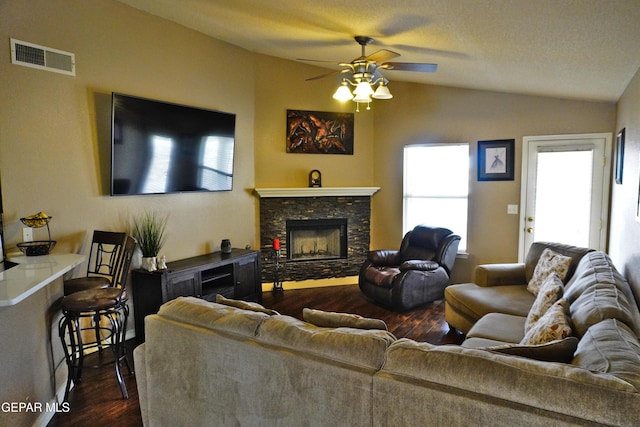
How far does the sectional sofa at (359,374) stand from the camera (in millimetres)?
1161

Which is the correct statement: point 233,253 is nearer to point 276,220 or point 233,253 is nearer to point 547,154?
point 276,220

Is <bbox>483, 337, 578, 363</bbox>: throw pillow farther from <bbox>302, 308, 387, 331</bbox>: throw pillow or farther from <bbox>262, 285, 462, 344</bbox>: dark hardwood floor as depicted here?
<bbox>262, 285, 462, 344</bbox>: dark hardwood floor

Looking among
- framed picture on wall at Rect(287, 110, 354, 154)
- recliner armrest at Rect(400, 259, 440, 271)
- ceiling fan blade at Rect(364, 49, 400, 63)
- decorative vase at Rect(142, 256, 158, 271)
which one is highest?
ceiling fan blade at Rect(364, 49, 400, 63)

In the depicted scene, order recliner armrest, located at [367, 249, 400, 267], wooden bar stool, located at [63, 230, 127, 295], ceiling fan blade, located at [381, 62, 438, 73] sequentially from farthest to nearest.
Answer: recliner armrest, located at [367, 249, 400, 267]
ceiling fan blade, located at [381, 62, 438, 73]
wooden bar stool, located at [63, 230, 127, 295]

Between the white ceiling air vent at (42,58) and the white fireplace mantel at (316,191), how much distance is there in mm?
2528

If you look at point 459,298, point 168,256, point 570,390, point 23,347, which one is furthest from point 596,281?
point 168,256

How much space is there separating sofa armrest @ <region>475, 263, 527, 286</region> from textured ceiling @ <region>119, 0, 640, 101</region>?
1.84 m

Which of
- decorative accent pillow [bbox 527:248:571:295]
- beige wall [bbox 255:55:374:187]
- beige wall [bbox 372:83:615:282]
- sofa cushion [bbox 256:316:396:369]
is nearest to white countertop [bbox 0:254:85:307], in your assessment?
sofa cushion [bbox 256:316:396:369]

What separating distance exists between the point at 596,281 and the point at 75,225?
3.95 meters

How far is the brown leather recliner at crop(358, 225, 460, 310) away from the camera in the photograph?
14.8 feet

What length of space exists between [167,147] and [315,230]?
2.50 metres

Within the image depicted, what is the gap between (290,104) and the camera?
5539mm

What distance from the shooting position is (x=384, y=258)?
518 cm

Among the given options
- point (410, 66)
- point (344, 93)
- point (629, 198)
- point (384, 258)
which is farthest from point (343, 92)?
point (629, 198)
